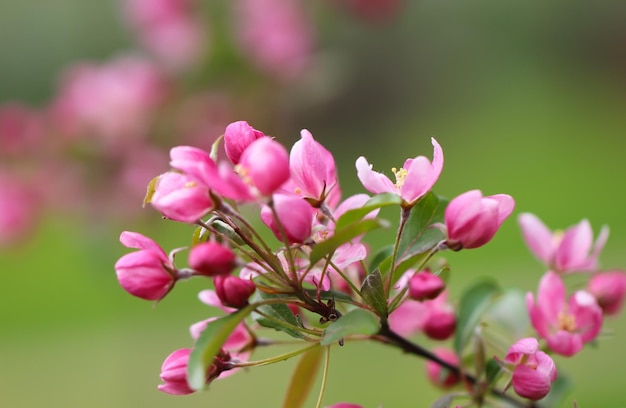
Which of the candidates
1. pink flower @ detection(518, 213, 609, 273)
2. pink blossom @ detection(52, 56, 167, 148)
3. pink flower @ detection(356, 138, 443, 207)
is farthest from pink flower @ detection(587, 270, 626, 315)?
pink blossom @ detection(52, 56, 167, 148)

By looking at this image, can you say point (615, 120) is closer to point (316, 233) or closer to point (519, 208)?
point (519, 208)

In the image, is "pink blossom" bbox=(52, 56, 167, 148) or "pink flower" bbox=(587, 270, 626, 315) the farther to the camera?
"pink blossom" bbox=(52, 56, 167, 148)

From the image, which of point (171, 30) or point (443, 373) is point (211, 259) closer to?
point (443, 373)

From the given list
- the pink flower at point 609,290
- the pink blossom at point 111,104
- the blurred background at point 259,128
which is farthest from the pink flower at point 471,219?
the pink blossom at point 111,104

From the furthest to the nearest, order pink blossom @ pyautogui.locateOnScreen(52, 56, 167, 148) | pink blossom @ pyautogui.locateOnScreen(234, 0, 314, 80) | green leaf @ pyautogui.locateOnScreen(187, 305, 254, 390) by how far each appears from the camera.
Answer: pink blossom @ pyautogui.locateOnScreen(234, 0, 314, 80) → pink blossom @ pyautogui.locateOnScreen(52, 56, 167, 148) → green leaf @ pyautogui.locateOnScreen(187, 305, 254, 390)

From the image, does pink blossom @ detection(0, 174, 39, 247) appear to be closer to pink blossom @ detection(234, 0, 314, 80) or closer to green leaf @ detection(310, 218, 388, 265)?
pink blossom @ detection(234, 0, 314, 80)
